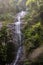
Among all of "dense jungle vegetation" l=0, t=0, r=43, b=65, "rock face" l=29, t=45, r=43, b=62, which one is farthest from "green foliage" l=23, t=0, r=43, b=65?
"rock face" l=29, t=45, r=43, b=62

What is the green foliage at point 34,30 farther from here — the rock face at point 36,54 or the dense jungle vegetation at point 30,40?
the rock face at point 36,54

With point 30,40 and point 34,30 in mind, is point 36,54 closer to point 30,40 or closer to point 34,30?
point 30,40

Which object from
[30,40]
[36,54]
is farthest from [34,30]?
[36,54]

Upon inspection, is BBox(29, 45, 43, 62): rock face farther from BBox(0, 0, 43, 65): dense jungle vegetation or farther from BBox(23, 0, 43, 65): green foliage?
BBox(23, 0, 43, 65): green foliage

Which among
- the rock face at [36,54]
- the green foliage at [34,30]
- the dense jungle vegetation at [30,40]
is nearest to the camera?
the rock face at [36,54]

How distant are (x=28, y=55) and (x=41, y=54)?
0.89 meters

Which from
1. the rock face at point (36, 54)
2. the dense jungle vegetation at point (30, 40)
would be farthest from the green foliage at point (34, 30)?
the rock face at point (36, 54)

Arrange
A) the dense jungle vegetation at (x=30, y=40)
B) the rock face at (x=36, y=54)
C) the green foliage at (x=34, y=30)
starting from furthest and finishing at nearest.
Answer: the green foliage at (x=34, y=30), the dense jungle vegetation at (x=30, y=40), the rock face at (x=36, y=54)

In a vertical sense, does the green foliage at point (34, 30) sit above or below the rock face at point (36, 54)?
above

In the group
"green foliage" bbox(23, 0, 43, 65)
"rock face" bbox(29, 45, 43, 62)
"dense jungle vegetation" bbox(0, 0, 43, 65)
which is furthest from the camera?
"green foliage" bbox(23, 0, 43, 65)

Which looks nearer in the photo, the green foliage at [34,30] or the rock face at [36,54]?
the rock face at [36,54]

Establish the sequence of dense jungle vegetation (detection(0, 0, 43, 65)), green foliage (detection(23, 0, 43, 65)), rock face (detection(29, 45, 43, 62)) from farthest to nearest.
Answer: green foliage (detection(23, 0, 43, 65)) < dense jungle vegetation (detection(0, 0, 43, 65)) < rock face (detection(29, 45, 43, 62))

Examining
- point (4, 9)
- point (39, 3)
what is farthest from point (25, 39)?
point (4, 9)

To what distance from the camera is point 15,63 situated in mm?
10141
